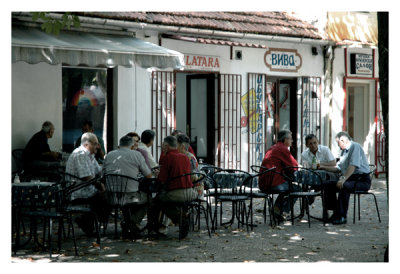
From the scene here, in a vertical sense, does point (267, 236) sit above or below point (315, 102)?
below

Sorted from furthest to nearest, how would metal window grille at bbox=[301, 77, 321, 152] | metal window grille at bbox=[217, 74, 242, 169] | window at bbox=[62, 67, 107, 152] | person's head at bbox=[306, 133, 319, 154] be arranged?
1. metal window grille at bbox=[301, 77, 321, 152]
2. metal window grille at bbox=[217, 74, 242, 169]
3. window at bbox=[62, 67, 107, 152]
4. person's head at bbox=[306, 133, 319, 154]

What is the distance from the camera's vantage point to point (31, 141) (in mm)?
12961

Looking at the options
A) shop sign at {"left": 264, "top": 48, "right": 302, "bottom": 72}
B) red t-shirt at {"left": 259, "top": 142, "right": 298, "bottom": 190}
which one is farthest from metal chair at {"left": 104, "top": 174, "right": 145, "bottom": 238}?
shop sign at {"left": 264, "top": 48, "right": 302, "bottom": 72}

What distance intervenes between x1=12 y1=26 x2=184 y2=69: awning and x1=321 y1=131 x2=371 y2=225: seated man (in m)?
3.33

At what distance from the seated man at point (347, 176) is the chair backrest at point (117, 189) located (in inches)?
143

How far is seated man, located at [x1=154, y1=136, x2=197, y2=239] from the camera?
Answer: 32.4 feet

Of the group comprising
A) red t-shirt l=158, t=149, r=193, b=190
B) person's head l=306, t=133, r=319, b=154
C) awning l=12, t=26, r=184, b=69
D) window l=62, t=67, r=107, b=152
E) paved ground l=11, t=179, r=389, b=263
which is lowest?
paved ground l=11, t=179, r=389, b=263

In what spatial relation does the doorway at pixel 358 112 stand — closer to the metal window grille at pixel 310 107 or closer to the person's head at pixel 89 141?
the metal window grille at pixel 310 107

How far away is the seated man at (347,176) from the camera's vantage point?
11.5 m

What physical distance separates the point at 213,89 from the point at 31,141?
5.52 m

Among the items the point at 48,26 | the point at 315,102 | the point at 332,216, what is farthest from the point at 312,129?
the point at 48,26

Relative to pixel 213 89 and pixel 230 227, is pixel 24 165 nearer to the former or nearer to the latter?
pixel 230 227

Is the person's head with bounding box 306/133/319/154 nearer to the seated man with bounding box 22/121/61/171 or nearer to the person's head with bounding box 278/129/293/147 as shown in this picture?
the person's head with bounding box 278/129/293/147
